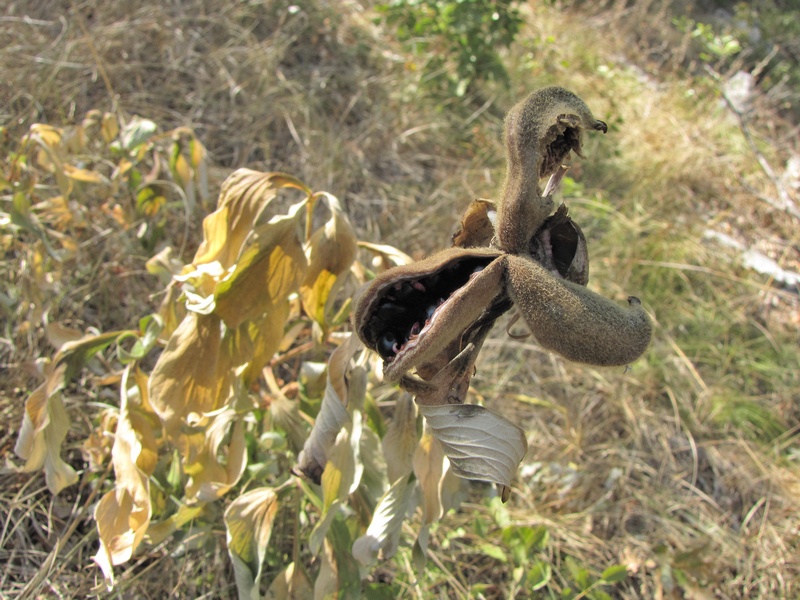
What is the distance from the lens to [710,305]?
3.10 metres

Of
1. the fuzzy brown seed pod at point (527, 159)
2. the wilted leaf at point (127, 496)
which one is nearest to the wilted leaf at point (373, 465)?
the wilted leaf at point (127, 496)

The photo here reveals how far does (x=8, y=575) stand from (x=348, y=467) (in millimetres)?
1162

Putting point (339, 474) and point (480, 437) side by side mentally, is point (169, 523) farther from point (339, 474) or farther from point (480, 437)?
point (480, 437)

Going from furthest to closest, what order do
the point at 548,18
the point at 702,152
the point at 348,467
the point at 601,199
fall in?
the point at 548,18 < the point at 702,152 < the point at 601,199 < the point at 348,467

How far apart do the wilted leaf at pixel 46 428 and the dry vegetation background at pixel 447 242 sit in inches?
8.1

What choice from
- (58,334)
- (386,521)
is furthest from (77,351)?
(386,521)

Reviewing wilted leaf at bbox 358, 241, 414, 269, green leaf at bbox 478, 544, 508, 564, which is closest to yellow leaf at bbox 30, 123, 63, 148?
wilted leaf at bbox 358, 241, 414, 269

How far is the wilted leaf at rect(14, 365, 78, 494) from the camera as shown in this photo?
4.82 ft

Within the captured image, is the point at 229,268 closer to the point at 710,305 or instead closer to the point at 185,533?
the point at 185,533

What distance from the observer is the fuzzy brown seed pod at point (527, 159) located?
2.91 ft

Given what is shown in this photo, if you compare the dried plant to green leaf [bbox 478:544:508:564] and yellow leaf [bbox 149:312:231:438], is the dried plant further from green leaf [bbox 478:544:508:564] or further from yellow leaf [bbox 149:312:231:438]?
green leaf [bbox 478:544:508:564]

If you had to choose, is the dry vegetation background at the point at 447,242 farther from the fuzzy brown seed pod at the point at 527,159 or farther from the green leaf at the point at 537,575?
the fuzzy brown seed pod at the point at 527,159

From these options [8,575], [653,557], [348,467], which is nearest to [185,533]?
[8,575]

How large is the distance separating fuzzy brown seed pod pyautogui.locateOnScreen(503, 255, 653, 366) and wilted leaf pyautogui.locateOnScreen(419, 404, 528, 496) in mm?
213
